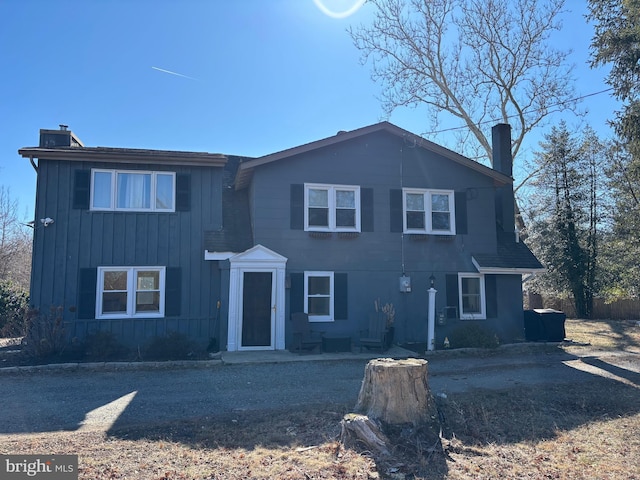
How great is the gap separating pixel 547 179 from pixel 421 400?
66.3 feet

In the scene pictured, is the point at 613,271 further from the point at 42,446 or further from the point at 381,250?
the point at 42,446

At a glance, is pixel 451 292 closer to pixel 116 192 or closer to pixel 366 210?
pixel 366 210

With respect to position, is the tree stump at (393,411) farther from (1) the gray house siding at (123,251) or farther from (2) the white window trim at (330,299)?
(1) the gray house siding at (123,251)

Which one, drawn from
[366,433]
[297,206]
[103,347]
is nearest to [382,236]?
[297,206]

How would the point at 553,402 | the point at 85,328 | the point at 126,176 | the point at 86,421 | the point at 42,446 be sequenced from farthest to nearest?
the point at 126,176 → the point at 85,328 → the point at 553,402 → the point at 86,421 → the point at 42,446

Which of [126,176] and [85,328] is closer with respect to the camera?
[85,328]

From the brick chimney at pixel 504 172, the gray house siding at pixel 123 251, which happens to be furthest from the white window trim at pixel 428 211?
the gray house siding at pixel 123 251

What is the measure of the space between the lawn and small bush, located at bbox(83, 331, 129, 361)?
17.1 feet

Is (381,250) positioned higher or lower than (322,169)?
lower

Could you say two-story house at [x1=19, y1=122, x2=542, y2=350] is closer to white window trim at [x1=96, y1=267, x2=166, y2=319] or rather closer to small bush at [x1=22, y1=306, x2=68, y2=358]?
white window trim at [x1=96, y1=267, x2=166, y2=319]

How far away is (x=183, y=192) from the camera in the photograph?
12.3 metres

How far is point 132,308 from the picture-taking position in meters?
11.7

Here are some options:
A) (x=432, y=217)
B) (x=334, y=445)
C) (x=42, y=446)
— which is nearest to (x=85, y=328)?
(x=42, y=446)

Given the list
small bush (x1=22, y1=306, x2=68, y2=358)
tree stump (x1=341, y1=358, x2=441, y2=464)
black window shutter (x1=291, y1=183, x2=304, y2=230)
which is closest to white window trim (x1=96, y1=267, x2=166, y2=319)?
small bush (x1=22, y1=306, x2=68, y2=358)
